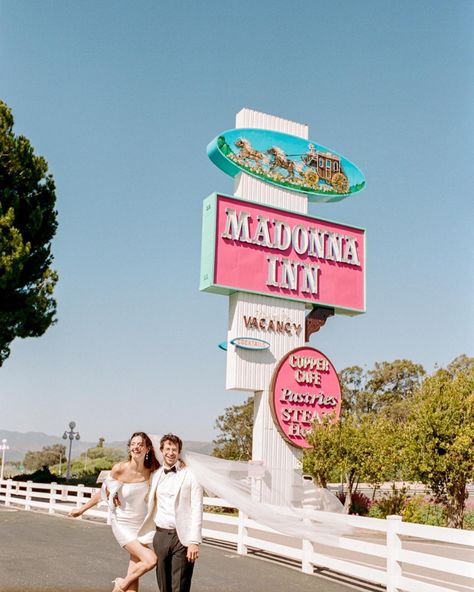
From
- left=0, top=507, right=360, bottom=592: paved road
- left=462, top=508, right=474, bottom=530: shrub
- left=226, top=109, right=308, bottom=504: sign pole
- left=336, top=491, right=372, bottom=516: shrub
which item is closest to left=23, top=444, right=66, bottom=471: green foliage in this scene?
left=336, top=491, right=372, bottom=516: shrub

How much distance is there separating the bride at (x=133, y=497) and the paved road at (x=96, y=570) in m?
2.86

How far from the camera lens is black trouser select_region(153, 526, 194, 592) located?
6.86m

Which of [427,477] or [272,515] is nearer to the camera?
[272,515]

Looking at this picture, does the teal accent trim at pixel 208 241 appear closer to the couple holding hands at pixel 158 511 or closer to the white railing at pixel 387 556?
the white railing at pixel 387 556

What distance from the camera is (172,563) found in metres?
6.92

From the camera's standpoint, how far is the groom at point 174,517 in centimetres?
684

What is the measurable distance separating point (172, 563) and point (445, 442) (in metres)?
17.1

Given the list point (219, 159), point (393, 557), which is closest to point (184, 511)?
point (393, 557)

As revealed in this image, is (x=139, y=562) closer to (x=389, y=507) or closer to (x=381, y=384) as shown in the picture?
(x=389, y=507)

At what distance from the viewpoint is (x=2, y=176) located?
3494 centimetres

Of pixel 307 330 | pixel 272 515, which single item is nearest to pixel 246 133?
pixel 307 330

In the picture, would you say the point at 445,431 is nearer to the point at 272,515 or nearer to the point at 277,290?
the point at 277,290

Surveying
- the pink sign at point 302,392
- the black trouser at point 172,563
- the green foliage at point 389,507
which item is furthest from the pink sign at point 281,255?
the black trouser at point 172,563

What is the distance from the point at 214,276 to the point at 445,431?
10153 millimetres
